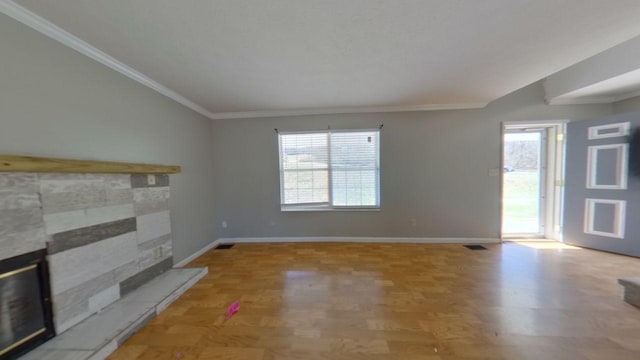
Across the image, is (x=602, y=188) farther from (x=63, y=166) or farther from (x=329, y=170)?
(x=63, y=166)

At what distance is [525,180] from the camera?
3959 millimetres

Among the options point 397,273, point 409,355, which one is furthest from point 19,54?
point 397,273

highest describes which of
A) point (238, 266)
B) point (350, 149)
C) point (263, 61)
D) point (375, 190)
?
point (263, 61)

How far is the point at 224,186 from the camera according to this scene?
13.1ft

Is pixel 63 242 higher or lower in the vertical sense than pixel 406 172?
lower

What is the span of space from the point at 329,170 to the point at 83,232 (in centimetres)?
303

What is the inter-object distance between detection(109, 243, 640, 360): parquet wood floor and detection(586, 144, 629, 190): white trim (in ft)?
3.20

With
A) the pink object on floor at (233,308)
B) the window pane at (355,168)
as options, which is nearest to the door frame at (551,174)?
the window pane at (355,168)

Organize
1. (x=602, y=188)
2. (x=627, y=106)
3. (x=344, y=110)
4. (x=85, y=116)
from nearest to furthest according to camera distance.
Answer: (x=85, y=116)
(x=602, y=188)
(x=627, y=106)
(x=344, y=110)

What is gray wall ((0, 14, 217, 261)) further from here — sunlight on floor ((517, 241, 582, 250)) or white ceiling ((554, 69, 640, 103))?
white ceiling ((554, 69, 640, 103))

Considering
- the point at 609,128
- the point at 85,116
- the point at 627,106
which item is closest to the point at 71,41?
the point at 85,116

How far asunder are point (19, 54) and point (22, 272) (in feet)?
4.72

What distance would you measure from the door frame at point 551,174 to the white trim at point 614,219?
0.34 meters

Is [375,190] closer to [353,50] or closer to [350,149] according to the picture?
[350,149]
